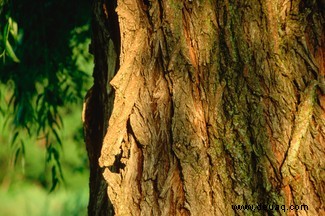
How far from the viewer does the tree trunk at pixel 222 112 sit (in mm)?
1826

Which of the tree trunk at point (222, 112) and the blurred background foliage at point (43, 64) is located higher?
the blurred background foliage at point (43, 64)

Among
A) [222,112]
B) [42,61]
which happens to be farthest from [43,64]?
[222,112]

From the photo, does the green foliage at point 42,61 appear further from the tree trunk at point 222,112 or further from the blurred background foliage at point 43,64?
the tree trunk at point 222,112

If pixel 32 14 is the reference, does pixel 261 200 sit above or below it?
below

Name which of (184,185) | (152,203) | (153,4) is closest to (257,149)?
(184,185)

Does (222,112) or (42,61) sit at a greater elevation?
(42,61)

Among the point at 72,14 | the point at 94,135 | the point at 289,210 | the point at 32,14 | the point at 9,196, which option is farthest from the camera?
the point at 9,196

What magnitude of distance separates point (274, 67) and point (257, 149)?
0.26 m

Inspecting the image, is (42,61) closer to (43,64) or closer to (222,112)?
(43,64)

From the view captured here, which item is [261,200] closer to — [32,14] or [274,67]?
[274,67]

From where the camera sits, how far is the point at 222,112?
1856 millimetres

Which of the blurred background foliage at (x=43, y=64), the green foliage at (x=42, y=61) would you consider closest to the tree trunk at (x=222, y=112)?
the blurred background foliage at (x=43, y=64)

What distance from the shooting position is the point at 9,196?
7754 millimetres

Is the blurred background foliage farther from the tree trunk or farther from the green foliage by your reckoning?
the tree trunk
